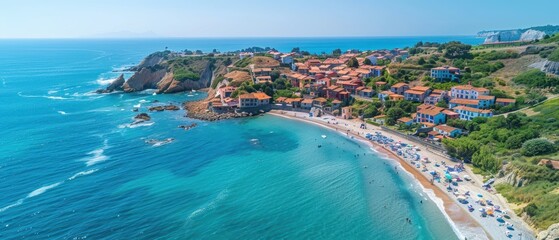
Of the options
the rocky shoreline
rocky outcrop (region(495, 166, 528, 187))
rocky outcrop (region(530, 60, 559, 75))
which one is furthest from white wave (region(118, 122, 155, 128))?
rocky outcrop (region(530, 60, 559, 75))

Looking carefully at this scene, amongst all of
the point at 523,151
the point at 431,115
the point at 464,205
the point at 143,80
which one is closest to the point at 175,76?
the point at 143,80

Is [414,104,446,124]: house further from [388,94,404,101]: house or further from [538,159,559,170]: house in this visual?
[538,159,559,170]: house

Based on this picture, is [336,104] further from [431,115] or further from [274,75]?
[274,75]

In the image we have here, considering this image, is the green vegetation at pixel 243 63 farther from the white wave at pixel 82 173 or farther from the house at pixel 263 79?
the white wave at pixel 82 173

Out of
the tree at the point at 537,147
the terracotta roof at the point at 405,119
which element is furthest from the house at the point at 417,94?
the tree at the point at 537,147

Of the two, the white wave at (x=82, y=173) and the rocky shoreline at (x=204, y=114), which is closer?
the white wave at (x=82, y=173)
